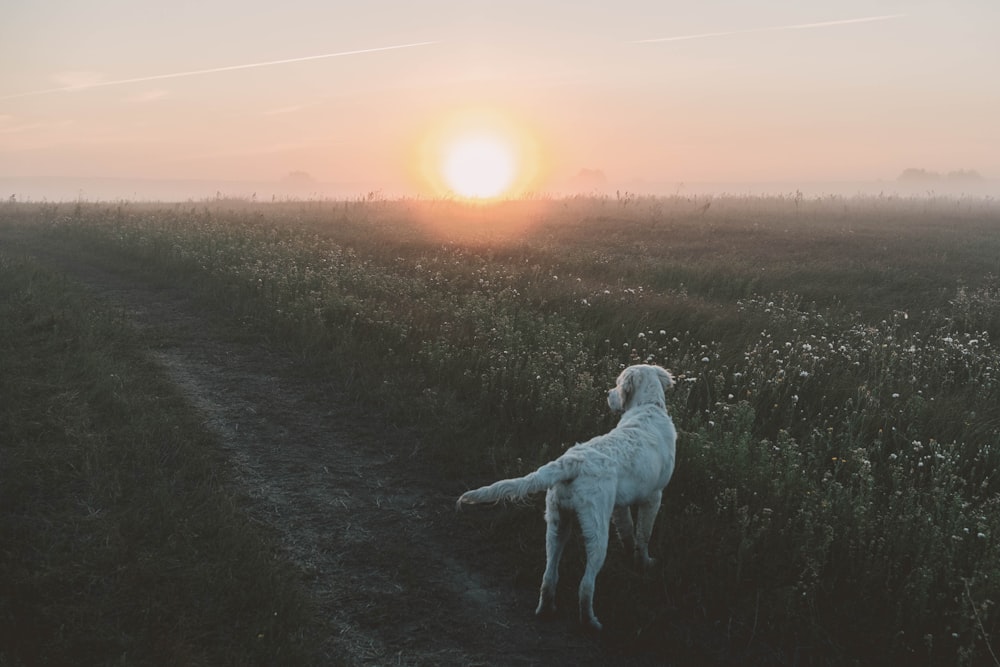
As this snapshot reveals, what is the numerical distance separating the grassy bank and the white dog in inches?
72.8

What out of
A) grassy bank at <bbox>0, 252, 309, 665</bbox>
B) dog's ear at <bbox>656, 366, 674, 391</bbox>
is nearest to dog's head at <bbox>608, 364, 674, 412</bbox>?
dog's ear at <bbox>656, 366, 674, 391</bbox>

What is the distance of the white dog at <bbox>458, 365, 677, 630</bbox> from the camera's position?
4.44 m

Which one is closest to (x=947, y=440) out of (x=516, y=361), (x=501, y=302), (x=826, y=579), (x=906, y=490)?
(x=906, y=490)

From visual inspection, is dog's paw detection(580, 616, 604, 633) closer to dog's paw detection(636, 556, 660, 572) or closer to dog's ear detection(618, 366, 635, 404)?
dog's paw detection(636, 556, 660, 572)

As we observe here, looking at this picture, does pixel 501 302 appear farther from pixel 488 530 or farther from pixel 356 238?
pixel 356 238

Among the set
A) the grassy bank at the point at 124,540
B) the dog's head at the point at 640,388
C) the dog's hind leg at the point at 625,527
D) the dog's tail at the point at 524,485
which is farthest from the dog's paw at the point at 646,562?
the grassy bank at the point at 124,540

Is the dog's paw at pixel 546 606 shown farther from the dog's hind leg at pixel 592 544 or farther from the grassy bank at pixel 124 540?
the grassy bank at pixel 124 540

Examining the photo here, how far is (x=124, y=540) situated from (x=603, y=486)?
12.5ft

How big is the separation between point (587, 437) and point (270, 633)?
4064 mm

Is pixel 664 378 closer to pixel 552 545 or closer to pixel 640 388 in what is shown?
pixel 640 388

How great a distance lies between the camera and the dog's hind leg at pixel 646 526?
17.4ft

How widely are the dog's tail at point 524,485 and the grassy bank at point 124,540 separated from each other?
5.16 feet

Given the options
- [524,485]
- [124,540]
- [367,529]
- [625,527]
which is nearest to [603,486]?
[524,485]

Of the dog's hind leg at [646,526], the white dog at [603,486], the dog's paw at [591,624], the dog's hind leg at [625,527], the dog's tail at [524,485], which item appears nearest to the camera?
the dog's tail at [524,485]
